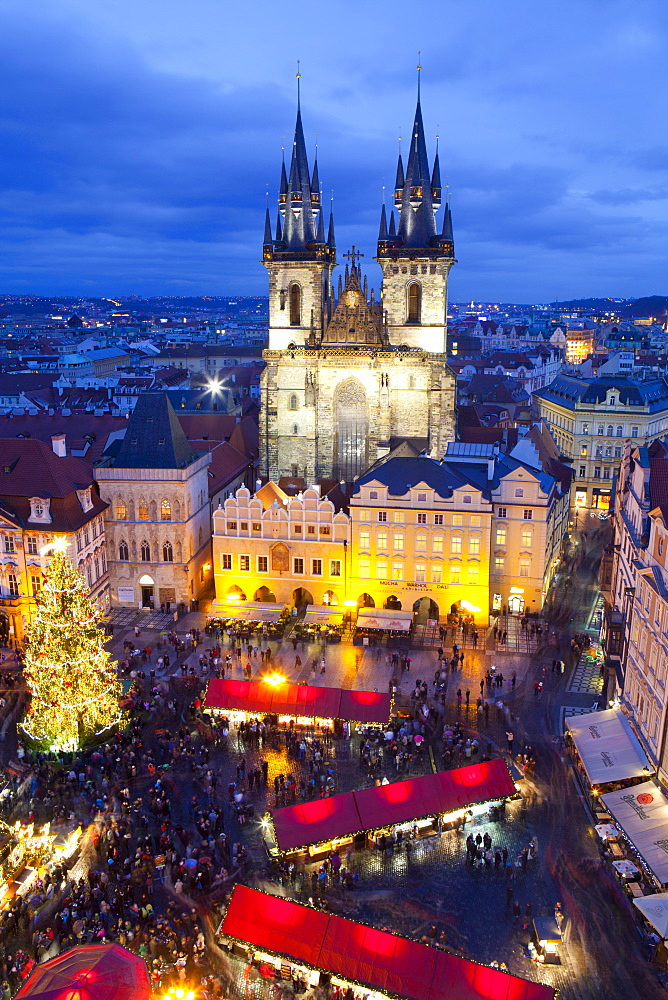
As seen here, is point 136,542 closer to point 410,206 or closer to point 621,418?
point 410,206

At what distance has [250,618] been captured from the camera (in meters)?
57.4

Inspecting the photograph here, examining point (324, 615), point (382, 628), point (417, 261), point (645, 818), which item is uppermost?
point (417, 261)

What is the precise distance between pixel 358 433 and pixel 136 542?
2898cm

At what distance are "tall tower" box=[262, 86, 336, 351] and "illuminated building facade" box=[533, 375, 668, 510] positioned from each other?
1389 inches

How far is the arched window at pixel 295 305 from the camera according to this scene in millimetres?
84188

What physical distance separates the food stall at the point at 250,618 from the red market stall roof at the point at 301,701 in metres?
12.4

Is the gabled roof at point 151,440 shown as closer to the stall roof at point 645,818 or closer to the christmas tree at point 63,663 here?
the christmas tree at point 63,663

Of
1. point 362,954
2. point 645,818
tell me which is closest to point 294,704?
point 362,954

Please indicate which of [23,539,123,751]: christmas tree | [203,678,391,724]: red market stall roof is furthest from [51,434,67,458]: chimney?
[203,678,391,724]: red market stall roof

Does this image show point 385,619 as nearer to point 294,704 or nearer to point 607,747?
point 294,704

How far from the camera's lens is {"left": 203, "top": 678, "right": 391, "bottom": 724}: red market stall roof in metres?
43.7

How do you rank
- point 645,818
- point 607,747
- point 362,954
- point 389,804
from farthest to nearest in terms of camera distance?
point 607,747
point 389,804
point 645,818
point 362,954

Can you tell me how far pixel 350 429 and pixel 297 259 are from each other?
1850 centimetres

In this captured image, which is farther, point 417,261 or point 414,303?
point 414,303
